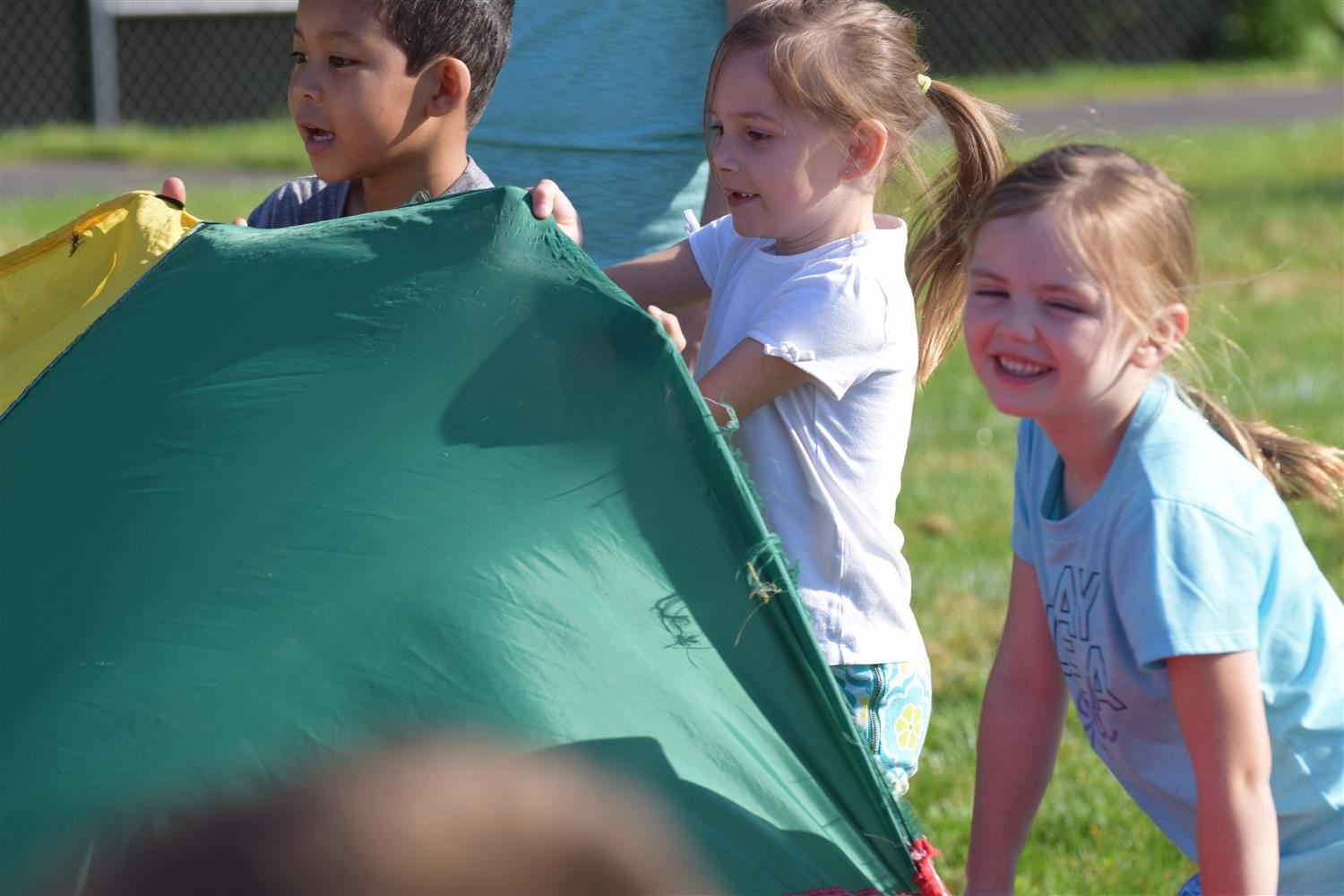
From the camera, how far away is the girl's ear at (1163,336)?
1.97m

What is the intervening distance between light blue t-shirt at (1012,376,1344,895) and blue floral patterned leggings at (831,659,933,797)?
0.33 meters

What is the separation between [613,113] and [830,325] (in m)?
0.97

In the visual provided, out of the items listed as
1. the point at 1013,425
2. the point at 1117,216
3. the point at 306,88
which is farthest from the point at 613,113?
the point at 1013,425

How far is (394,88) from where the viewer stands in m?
2.75

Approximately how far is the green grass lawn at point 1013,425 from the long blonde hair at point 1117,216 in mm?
83

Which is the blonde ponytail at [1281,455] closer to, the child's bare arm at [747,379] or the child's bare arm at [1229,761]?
the child's bare arm at [1229,761]

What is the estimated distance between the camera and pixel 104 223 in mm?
2797

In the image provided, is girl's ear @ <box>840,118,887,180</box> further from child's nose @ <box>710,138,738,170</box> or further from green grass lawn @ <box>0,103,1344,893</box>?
green grass lawn @ <box>0,103,1344,893</box>

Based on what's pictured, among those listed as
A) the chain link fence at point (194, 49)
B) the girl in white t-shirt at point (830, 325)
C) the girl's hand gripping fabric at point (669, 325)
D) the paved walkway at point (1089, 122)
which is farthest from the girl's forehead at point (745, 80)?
the chain link fence at point (194, 49)

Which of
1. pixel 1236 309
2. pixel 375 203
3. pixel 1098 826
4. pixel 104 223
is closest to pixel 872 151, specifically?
pixel 375 203

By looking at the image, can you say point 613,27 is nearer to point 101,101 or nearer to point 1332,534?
point 1332,534

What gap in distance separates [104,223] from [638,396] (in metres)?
1.13

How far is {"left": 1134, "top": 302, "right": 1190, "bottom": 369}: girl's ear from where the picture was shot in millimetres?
1971

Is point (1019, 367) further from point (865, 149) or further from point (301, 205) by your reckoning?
point (301, 205)
